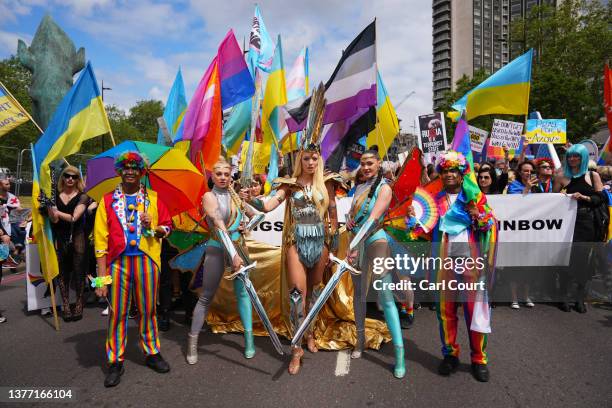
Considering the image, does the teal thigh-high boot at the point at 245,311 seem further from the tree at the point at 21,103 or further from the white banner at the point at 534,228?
the tree at the point at 21,103

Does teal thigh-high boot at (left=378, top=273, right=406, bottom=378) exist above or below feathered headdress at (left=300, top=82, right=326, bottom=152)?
below

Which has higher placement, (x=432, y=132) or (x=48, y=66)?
(x=48, y=66)

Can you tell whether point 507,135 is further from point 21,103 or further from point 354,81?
point 21,103

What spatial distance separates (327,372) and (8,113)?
16.0ft

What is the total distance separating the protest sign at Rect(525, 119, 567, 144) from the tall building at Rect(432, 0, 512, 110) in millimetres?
102297

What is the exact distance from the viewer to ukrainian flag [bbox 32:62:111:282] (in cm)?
444

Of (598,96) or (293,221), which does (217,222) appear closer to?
(293,221)

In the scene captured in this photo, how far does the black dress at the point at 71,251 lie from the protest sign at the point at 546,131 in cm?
849

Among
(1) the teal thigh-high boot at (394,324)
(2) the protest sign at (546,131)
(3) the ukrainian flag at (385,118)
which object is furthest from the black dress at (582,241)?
(2) the protest sign at (546,131)

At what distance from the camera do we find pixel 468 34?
327 feet

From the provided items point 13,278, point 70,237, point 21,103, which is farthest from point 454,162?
point 21,103

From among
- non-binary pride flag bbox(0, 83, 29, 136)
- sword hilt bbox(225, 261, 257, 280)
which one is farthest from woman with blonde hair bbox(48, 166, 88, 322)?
sword hilt bbox(225, 261, 257, 280)

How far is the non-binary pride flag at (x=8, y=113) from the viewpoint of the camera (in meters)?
5.01

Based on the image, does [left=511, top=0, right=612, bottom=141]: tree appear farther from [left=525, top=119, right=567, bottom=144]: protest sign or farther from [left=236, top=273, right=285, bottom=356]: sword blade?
[left=236, top=273, right=285, bottom=356]: sword blade
